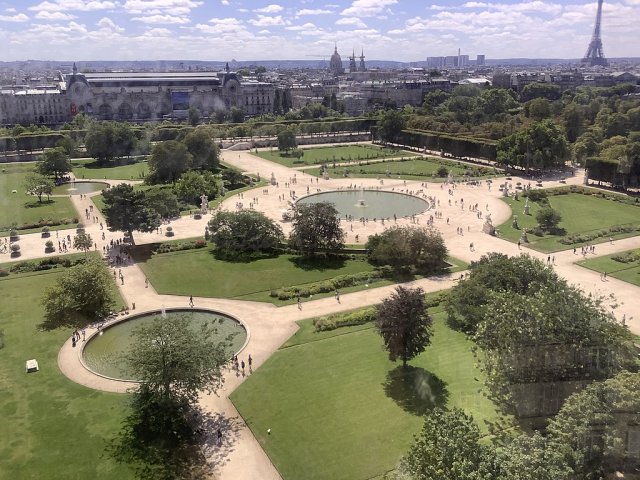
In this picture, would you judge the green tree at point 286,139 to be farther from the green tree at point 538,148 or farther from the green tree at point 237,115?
the green tree at point 538,148

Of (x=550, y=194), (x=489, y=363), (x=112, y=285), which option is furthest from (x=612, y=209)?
(x=112, y=285)

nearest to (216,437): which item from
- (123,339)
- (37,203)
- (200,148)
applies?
(123,339)

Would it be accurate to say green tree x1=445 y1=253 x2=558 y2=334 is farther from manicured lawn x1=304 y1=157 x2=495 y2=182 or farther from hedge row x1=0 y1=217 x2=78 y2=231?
manicured lawn x1=304 y1=157 x2=495 y2=182

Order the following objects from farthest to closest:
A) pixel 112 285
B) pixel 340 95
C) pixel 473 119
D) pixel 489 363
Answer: pixel 340 95, pixel 473 119, pixel 112 285, pixel 489 363

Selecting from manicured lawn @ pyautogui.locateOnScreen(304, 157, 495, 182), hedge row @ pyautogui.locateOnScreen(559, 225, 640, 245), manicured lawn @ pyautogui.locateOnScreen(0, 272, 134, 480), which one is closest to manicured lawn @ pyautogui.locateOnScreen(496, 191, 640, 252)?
hedge row @ pyautogui.locateOnScreen(559, 225, 640, 245)

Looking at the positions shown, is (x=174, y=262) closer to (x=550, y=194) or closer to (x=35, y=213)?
(x=35, y=213)

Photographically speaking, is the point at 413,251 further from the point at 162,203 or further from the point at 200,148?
the point at 200,148
